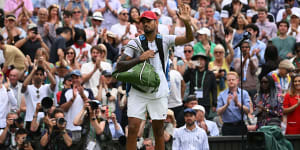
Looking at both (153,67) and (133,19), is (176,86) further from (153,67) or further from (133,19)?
(153,67)

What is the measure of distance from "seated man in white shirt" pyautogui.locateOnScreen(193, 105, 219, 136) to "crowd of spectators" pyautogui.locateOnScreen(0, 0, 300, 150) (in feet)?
0.07

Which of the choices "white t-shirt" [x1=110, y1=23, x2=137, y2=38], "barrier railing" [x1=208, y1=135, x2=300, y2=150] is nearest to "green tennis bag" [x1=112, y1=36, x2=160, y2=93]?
"barrier railing" [x1=208, y1=135, x2=300, y2=150]

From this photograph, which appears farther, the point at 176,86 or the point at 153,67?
the point at 176,86

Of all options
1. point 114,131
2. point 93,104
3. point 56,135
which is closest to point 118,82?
point 114,131

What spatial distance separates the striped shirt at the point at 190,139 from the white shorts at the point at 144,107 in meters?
2.98

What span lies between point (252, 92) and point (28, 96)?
15.8 feet

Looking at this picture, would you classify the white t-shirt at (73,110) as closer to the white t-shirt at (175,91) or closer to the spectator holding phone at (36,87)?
the spectator holding phone at (36,87)

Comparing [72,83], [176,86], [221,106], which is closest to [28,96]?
[72,83]

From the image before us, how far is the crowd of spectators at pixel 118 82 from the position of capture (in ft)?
44.1

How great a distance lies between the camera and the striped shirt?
513 inches

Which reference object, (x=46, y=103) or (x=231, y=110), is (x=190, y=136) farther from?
(x=46, y=103)

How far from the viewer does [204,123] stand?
46.7ft

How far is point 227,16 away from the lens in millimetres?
18891

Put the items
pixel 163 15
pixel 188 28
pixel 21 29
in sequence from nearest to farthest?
1. pixel 188 28
2. pixel 21 29
3. pixel 163 15
